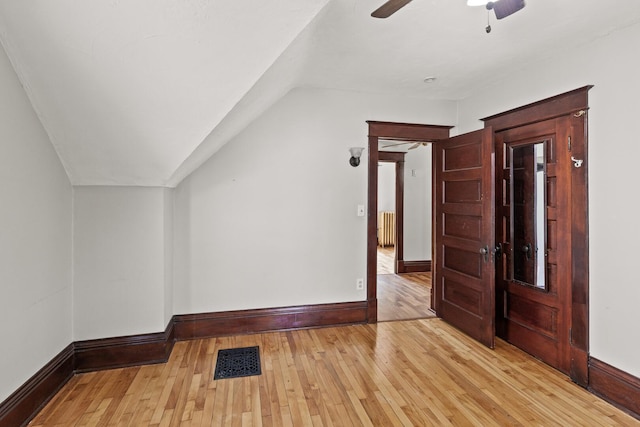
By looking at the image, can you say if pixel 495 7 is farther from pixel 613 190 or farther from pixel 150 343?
pixel 150 343

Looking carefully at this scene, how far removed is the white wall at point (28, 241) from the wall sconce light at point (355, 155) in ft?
7.89

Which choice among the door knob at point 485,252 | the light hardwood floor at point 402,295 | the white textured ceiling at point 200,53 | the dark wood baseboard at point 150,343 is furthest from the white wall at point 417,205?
the white textured ceiling at point 200,53

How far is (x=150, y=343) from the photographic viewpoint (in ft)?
8.70

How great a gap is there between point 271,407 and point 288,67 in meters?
2.26

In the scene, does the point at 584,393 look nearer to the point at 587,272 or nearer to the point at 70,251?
the point at 587,272

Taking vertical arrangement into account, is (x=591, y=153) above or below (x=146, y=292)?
above

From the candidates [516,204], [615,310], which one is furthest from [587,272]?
[516,204]

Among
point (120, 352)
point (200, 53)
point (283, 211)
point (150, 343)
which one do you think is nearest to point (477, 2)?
point (200, 53)

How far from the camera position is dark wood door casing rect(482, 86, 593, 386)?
2.35m

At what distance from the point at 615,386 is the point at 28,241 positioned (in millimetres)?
3762

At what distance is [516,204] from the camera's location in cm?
296

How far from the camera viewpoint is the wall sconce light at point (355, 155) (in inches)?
131

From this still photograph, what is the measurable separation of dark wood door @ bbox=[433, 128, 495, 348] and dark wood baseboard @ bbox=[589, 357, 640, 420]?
0.73 meters

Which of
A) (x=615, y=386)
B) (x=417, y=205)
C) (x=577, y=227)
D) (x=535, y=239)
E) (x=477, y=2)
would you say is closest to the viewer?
(x=477, y=2)
